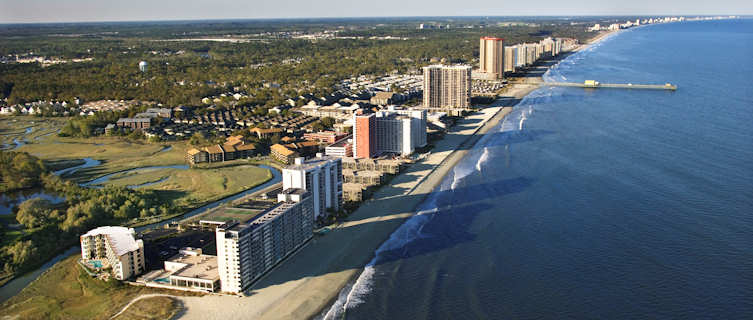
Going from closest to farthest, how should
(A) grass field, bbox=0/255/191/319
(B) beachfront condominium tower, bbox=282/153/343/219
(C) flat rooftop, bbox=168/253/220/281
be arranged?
1. (A) grass field, bbox=0/255/191/319
2. (C) flat rooftop, bbox=168/253/220/281
3. (B) beachfront condominium tower, bbox=282/153/343/219

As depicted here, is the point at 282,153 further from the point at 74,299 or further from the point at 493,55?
the point at 493,55

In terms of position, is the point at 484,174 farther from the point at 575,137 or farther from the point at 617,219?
the point at 575,137

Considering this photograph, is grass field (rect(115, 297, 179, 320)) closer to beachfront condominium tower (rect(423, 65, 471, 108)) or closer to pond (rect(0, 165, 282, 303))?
pond (rect(0, 165, 282, 303))

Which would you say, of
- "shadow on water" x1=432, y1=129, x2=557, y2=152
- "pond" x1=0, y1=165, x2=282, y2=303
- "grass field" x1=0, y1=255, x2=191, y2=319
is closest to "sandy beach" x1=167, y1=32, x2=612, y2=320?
"grass field" x1=0, y1=255, x2=191, y2=319

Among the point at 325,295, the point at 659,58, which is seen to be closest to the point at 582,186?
the point at 325,295

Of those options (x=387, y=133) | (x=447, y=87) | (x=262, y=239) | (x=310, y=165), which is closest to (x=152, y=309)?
(x=262, y=239)

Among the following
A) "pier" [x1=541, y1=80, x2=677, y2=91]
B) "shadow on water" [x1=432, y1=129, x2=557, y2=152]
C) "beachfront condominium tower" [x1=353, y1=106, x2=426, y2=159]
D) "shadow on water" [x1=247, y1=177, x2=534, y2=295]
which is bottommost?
"shadow on water" [x1=247, y1=177, x2=534, y2=295]

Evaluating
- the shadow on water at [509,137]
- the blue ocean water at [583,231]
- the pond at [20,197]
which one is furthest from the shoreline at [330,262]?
the pond at [20,197]
